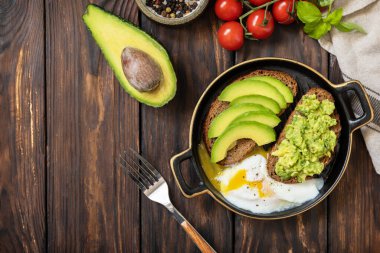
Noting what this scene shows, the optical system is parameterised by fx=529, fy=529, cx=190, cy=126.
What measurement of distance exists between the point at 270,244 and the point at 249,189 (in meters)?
0.23

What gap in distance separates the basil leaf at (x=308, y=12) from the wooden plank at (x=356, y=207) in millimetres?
211

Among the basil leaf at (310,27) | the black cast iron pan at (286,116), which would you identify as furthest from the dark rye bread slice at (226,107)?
the basil leaf at (310,27)

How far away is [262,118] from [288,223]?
1.33 ft

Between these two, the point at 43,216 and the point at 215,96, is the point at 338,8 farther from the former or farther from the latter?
the point at 43,216

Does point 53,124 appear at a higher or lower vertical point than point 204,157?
higher

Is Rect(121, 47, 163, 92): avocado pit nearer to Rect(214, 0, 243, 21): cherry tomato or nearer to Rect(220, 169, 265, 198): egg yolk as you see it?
Rect(214, 0, 243, 21): cherry tomato

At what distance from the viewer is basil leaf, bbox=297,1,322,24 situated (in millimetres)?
1628

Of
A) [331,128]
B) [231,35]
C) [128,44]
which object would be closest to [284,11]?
[231,35]

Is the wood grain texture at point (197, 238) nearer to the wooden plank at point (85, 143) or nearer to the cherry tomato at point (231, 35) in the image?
the wooden plank at point (85, 143)

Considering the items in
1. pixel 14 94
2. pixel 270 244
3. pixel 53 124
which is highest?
pixel 14 94

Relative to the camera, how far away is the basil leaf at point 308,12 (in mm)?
1628

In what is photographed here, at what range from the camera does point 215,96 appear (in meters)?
1.76

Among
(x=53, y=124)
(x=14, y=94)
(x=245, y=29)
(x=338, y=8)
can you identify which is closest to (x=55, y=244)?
(x=53, y=124)

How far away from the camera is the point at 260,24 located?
66.1 inches
